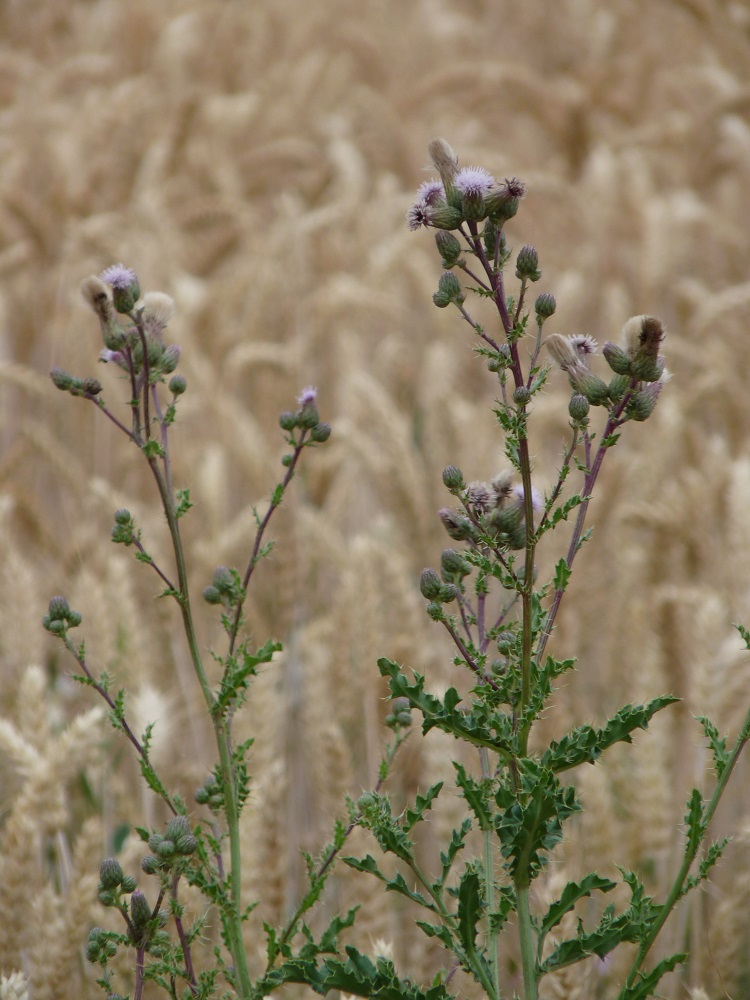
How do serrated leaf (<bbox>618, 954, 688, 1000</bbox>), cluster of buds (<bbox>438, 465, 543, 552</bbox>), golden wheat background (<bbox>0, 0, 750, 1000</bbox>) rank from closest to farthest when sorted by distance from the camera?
serrated leaf (<bbox>618, 954, 688, 1000</bbox>) → cluster of buds (<bbox>438, 465, 543, 552</bbox>) → golden wheat background (<bbox>0, 0, 750, 1000</bbox>)

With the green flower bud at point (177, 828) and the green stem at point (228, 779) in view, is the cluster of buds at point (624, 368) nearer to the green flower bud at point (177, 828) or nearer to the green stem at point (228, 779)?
the green stem at point (228, 779)

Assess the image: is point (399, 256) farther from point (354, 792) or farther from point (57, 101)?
point (57, 101)

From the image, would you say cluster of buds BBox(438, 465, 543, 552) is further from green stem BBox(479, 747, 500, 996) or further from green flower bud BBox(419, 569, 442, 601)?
green stem BBox(479, 747, 500, 996)

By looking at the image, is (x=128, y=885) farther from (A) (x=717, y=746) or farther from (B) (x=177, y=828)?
(A) (x=717, y=746)

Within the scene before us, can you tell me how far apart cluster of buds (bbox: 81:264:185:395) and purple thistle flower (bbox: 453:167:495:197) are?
0.34 meters

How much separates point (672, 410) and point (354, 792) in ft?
4.87

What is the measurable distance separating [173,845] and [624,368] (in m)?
0.66

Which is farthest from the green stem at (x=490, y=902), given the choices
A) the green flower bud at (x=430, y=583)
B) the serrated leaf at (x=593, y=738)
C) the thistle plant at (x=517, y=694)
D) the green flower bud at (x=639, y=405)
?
the green flower bud at (x=639, y=405)

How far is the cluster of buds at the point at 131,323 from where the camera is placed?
1.10m

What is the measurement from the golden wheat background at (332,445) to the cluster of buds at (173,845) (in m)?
0.37

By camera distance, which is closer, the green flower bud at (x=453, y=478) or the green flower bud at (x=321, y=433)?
the green flower bud at (x=453, y=478)

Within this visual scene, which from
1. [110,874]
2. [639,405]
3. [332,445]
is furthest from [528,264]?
[332,445]

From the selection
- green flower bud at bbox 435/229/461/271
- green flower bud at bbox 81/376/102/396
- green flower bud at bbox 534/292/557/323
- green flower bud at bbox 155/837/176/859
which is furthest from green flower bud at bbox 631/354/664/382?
green flower bud at bbox 155/837/176/859

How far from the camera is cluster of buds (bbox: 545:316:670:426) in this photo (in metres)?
1.05
